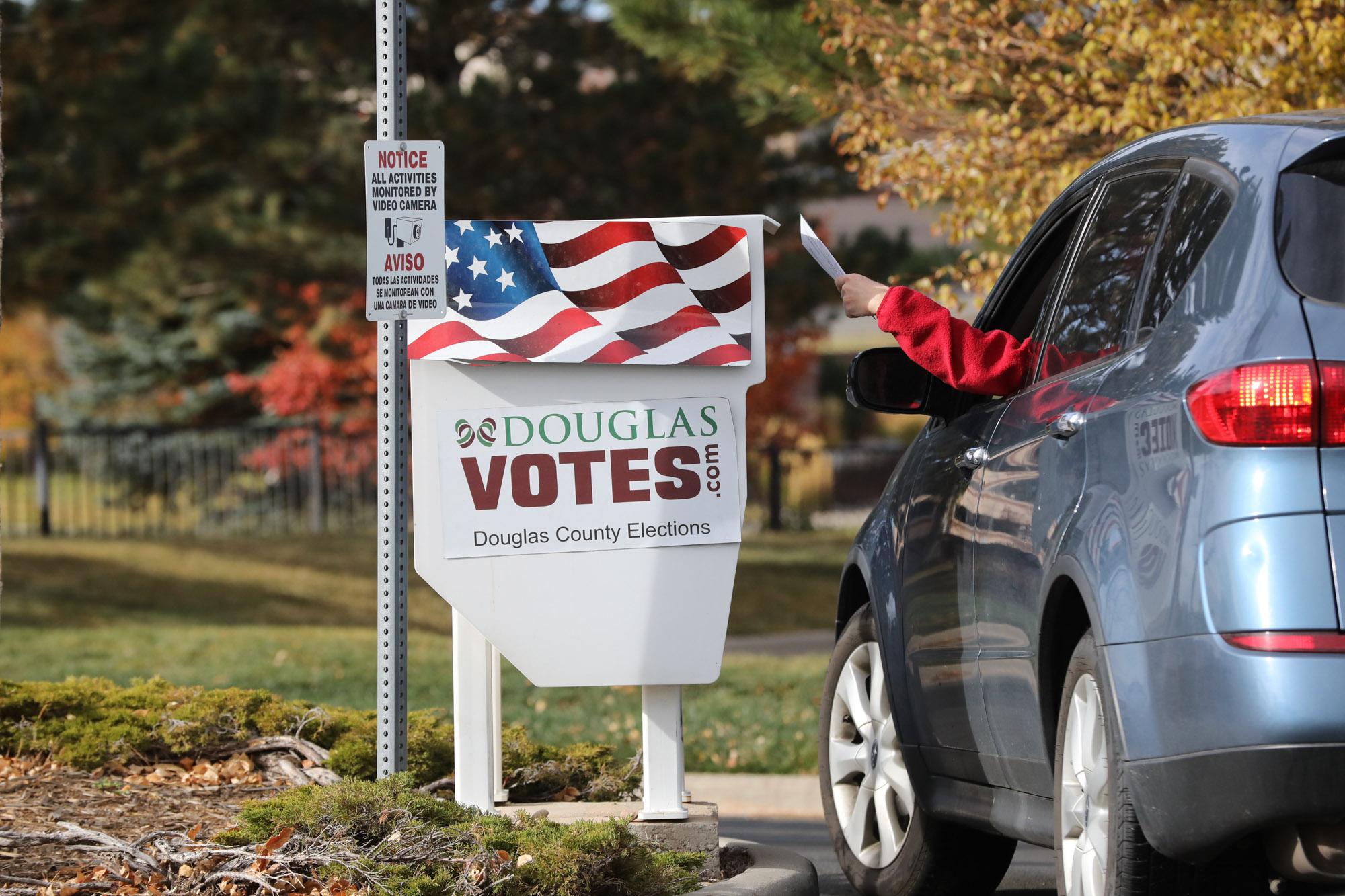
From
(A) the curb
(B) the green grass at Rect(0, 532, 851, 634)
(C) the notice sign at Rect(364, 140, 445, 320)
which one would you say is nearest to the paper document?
(C) the notice sign at Rect(364, 140, 445, 320)

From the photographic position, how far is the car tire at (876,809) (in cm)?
498

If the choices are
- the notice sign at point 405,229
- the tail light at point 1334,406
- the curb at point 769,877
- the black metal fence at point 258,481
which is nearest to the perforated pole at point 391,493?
the notice sign at point 405,229

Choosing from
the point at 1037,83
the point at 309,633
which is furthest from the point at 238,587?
the point at 1037,83

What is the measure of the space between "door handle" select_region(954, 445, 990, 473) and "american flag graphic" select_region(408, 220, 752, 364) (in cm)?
76

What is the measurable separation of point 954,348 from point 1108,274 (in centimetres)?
50

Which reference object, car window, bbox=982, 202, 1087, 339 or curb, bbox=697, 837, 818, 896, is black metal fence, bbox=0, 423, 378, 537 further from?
car window, bbox=982, 202, 1087, 339

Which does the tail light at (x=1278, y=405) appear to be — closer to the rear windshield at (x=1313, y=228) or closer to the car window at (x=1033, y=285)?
the rear windshield at (x=1313, y=228)

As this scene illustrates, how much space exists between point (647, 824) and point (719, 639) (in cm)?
55

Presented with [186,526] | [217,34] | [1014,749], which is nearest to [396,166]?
[1014,749]

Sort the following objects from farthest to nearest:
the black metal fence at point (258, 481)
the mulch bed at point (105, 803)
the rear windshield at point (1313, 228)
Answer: the black metal fence at point (258, 481), the mulch bed at point (105, 803), the rear windshield at point (1313, 228)

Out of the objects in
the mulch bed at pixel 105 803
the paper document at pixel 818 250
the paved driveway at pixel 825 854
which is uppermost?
the paper document at pixel 818 250

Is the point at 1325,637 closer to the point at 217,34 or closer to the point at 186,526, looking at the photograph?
the point at 217,34

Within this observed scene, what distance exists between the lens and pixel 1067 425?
3.79 m

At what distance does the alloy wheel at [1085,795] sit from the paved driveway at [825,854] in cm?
206
